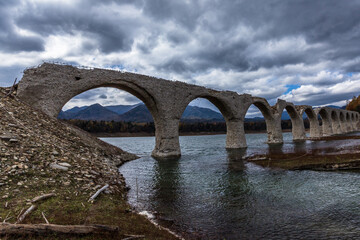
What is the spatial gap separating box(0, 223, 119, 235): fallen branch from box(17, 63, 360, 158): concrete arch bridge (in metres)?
12.1

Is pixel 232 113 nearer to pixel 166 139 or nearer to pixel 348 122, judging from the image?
pixel 166 139

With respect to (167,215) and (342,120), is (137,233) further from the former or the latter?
(342,120)

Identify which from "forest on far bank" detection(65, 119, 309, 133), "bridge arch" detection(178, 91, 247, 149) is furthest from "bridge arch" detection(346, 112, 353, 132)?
"bridge arch" detection(178, 91, 247, 149)

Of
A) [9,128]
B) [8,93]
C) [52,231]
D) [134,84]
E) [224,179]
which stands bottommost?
[224,179]

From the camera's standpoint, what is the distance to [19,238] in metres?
3.23

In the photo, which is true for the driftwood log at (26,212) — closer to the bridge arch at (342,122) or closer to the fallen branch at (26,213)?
the fallen branch at (26,213)

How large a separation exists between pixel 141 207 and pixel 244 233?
3.32 meters

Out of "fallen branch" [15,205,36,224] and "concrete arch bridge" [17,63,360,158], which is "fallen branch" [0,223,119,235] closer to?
"fallen branch" [15,205,36,224]

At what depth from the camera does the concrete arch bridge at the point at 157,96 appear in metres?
13.6

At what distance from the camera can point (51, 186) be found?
5.95 m

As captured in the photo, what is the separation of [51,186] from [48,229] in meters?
2.87

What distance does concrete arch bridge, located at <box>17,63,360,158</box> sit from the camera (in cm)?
1359

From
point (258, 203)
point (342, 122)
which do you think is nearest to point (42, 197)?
point (258, 203)

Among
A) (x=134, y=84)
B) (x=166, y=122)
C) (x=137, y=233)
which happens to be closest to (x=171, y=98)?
(x=166, y=122)
